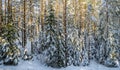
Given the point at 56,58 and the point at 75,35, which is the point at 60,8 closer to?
the point at 75,35

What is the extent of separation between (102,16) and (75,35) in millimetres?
7685

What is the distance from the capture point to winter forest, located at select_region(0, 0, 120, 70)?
3244cm

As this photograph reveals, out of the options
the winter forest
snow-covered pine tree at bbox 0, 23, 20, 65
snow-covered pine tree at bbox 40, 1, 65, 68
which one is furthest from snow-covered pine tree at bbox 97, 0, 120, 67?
snow-covered pine tree at bbox 0, 23, 20, 65

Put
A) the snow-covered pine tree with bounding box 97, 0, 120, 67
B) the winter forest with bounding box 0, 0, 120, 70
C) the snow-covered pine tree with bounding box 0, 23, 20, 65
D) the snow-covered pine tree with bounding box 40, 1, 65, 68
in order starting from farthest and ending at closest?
the snow-covered pine tree with bounding box 97, 0, 120, 67 → the snow-covered pine tree with bounding box 40, 1, 65, 68 → the winter forest with bounding box 0, 0, 120, 70 → the snow-covered pine tree with bounding box 0, 23, 20, 65

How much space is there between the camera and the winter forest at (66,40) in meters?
32.4

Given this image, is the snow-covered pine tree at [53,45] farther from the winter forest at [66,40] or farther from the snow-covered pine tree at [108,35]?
the snow-covered pine tree at [108,35]

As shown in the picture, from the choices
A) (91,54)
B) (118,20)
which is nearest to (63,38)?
(91,54)

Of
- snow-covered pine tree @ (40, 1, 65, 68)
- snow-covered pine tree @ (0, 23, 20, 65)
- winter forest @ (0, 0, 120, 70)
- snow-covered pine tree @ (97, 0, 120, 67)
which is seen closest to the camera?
snow-covered pine tree @ (0, 23, 20, 65)

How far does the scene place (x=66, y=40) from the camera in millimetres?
38031

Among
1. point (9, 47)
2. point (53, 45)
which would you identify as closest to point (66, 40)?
point (53, 45)

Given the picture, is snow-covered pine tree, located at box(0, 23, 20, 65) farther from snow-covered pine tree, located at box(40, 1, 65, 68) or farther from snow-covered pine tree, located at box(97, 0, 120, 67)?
snow-covered pine tree, located at box(97, 0, 120, 67)

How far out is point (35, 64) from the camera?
34312 mm

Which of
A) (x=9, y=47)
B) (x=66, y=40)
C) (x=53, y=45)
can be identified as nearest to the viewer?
(x=9, y=47)

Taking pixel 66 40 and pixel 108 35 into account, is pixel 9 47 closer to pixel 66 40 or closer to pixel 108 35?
pixel 66 40
